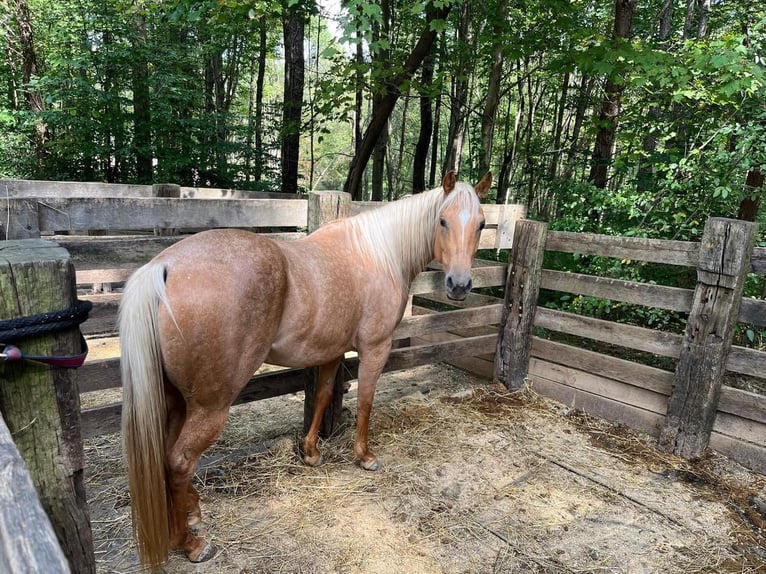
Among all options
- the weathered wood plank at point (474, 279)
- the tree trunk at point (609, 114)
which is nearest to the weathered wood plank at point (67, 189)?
the weathered wood plank at point (474, 279)

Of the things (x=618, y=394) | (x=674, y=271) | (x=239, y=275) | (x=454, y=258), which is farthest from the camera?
(x=674, y=271)

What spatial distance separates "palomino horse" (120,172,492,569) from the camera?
5.98ft

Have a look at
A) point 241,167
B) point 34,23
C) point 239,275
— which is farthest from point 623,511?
point 34,23

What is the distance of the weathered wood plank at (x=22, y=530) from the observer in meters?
0.58

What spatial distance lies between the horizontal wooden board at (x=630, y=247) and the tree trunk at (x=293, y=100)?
5.28 metres

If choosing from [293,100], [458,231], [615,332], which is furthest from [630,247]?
[293,100]

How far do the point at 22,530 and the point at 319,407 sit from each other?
252cm

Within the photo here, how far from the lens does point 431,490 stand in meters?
2.88

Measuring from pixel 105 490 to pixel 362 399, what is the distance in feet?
5.14

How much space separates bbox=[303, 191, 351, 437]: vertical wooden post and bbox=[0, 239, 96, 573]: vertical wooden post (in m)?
1.95

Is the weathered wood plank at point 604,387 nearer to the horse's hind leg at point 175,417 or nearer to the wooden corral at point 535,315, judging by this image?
the wooden corral at point 535,315

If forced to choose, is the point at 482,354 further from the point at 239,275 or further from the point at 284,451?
the point at 239,275

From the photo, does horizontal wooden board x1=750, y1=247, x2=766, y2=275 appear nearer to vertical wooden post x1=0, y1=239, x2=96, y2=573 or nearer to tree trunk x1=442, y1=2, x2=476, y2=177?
vertical wooden post x1=0, y1=239, x2=96, y2=573

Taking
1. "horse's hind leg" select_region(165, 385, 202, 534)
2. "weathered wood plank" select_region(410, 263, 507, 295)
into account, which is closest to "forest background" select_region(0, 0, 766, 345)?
"weathered wood plank" select_region(410, 263, 507, 295)
